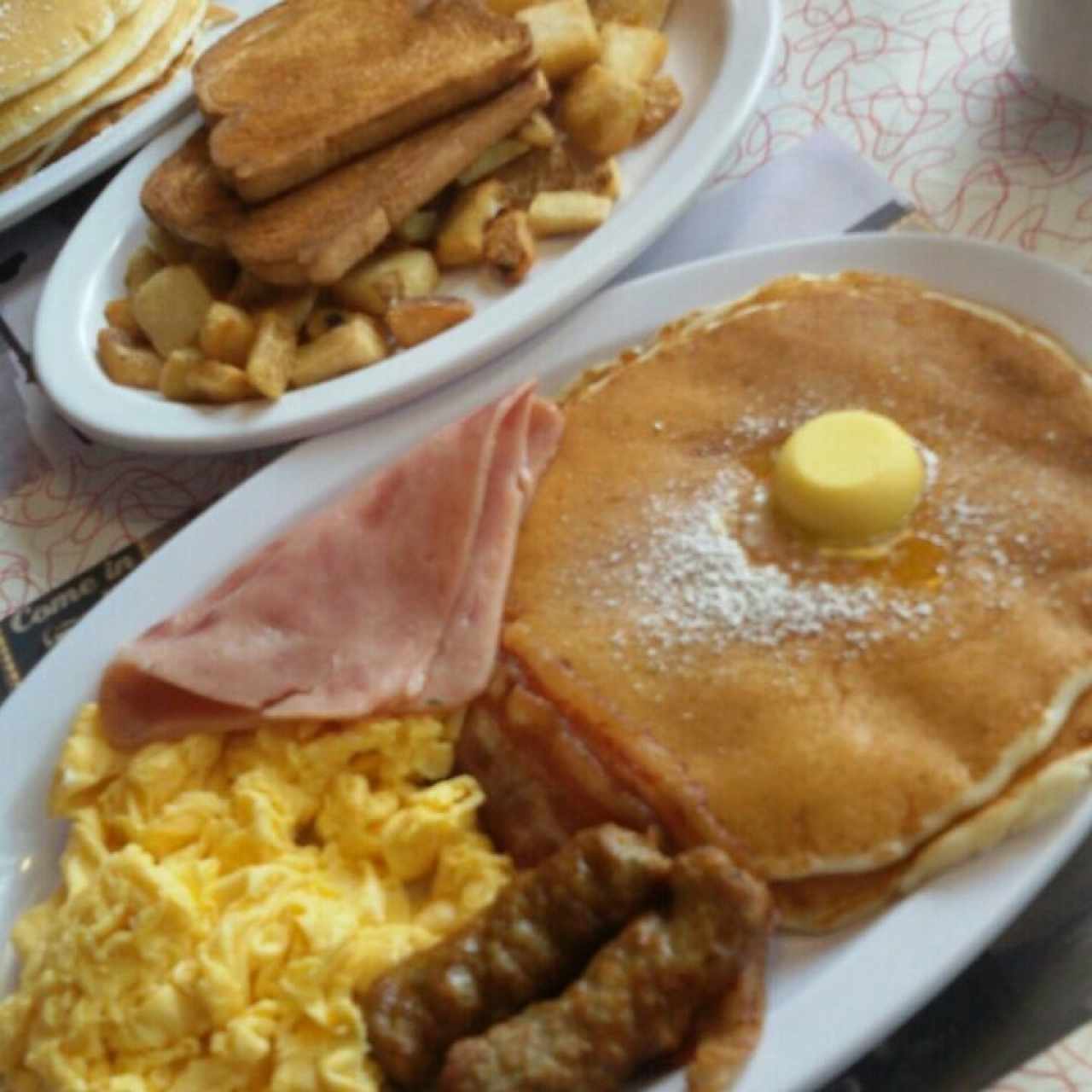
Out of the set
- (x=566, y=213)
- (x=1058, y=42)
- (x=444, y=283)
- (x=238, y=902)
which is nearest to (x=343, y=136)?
(x=444, y=283)

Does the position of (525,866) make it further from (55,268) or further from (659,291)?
(55,268)

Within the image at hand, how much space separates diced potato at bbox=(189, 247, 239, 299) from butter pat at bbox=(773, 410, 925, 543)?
112 centimetres

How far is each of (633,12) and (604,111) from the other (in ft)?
1.12

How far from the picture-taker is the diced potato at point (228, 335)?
225cm

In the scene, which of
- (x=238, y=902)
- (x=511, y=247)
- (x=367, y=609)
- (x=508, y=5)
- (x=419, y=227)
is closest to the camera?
(x=238, y=902)

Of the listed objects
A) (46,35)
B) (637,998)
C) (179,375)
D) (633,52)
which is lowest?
(637,998)

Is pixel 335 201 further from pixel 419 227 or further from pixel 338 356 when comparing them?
pixel 338 356

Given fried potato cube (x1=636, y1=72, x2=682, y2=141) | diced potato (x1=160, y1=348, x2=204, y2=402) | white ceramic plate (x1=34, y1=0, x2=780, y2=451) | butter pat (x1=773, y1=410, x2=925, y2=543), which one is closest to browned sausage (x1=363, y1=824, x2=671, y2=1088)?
butter pat (x1=773, y1=410, x2=925, y2=543)

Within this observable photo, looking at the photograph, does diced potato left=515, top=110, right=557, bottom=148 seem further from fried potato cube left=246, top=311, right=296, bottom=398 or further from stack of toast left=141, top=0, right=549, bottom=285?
fried potato cube left=246, top=311, right=296, bottom=398

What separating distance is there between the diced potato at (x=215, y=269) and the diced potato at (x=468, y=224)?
385mm

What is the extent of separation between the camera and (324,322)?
2336mm

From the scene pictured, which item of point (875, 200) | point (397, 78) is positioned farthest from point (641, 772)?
point (397, 78)

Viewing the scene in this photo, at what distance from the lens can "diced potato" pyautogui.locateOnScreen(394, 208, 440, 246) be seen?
7.86 ft

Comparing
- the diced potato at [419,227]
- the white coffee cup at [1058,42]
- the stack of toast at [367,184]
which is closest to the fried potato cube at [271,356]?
the stack of toast at [367,184]
